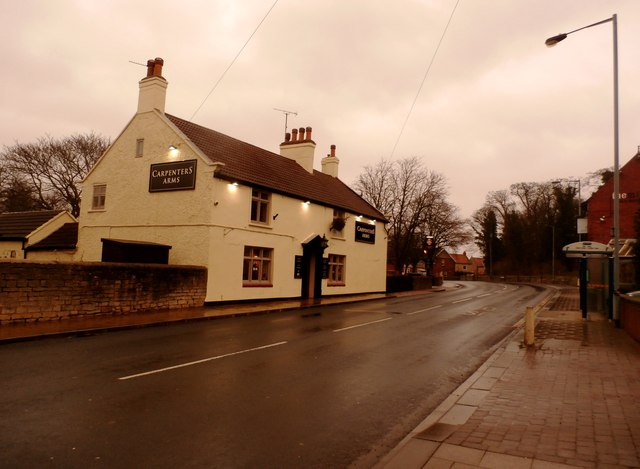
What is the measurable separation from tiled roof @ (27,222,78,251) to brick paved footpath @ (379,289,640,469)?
22.9 meters

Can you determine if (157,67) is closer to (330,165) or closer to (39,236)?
(39,236)

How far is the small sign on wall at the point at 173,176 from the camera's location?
18938mm

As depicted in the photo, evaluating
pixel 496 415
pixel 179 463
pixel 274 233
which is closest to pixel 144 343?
pixel 179 463

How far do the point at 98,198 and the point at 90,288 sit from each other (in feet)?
35.4

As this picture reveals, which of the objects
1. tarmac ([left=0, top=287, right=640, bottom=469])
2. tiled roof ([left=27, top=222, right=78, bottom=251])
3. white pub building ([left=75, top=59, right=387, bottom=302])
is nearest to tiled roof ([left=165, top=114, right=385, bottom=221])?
white pub building ([left=75, top=59, right=387, bottom=302])

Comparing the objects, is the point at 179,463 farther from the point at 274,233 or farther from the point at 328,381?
the point at 274,233

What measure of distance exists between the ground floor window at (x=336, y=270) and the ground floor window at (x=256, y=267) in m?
5.55

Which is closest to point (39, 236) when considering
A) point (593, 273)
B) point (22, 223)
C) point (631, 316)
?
point (22, 223)

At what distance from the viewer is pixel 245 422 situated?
511 cm

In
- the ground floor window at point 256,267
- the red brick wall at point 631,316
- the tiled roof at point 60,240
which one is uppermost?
the tiled roof at point 60,240

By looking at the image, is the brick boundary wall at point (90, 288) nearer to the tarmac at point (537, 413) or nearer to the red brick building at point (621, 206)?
the tarmac at point (537, 413)

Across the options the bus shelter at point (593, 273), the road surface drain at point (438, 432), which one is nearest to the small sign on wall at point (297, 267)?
the bus shelter at point (593, 273)

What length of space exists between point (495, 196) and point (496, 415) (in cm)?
8336

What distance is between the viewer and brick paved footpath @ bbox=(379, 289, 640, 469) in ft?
13.3
